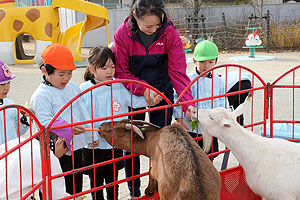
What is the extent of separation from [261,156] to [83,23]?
464 inches

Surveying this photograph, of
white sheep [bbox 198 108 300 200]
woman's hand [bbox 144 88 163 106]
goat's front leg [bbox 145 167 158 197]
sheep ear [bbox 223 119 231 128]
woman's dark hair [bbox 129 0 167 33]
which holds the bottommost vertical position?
goat's front leg [bbox 145 167 158 197]

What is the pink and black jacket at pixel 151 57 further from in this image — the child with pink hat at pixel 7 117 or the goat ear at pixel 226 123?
the child with pink hat at pixel 7 117

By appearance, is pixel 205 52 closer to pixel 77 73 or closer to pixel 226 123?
pixel 226 123

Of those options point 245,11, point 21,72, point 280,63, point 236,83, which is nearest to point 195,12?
point 245,11

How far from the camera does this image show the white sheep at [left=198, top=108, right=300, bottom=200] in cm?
250

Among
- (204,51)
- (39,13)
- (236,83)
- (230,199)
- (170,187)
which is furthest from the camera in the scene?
(39,13)

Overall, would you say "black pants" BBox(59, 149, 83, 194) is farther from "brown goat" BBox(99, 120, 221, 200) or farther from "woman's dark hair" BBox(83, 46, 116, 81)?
"woman's dark hair" BBox(83, 46, 116, 81)

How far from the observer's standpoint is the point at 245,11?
63.2 ft

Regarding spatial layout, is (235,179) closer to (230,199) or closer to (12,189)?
(230,199)

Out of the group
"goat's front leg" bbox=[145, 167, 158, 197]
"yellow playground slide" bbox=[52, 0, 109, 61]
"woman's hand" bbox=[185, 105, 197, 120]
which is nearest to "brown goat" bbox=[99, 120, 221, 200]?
"goat's front leg" bbox=[145, 167, 158, 197]

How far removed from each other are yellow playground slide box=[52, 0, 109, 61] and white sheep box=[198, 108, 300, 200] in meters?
9.98

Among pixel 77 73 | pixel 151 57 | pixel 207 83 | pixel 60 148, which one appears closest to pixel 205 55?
pixel 207 83

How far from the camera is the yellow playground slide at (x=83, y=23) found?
11886 mm

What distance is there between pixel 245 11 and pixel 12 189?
18913 mm
